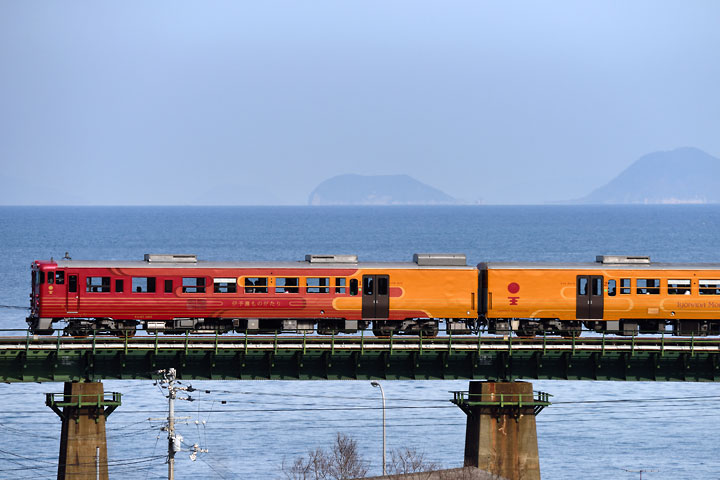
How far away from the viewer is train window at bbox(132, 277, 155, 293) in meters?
64.4

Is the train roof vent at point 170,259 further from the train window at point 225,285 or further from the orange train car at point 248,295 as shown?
the train window at point 225,285

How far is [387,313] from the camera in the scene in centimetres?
6600

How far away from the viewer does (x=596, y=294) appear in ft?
220

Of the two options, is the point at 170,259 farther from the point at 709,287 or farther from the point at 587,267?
the point at 709,287

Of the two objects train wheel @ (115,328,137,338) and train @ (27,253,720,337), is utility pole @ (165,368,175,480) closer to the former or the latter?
train @ (27,253,720,337)

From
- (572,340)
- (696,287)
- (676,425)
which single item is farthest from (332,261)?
(676,425)

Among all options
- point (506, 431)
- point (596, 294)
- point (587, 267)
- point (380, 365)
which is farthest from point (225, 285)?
point (596, 294)

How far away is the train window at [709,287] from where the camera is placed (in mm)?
67312

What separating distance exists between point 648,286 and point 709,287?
321cm

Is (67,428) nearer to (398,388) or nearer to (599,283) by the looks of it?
(599,283)

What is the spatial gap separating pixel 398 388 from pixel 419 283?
154ft

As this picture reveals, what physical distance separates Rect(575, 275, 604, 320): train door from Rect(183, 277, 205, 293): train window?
19.4 metres

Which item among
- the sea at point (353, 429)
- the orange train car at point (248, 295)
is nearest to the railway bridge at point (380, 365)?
the orange train car at point (248, 295)

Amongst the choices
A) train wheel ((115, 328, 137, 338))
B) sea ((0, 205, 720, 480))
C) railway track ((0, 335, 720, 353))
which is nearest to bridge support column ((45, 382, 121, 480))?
railway track ((0, 335, 720, 353))
